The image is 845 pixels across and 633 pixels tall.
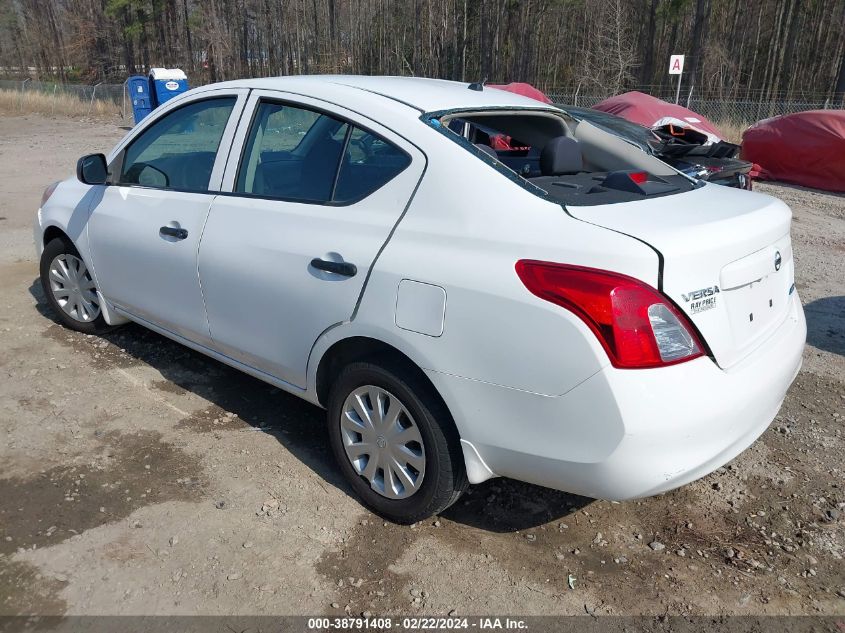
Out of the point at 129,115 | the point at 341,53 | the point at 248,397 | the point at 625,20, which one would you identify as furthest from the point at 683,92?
the point at 248,397

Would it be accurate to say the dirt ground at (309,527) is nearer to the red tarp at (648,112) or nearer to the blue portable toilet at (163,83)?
the red tarp at (648,112)

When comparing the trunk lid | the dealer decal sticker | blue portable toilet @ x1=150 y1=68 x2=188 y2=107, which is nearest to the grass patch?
blue portable toilet @ x1=150 y1=68 x2=188 y2=107

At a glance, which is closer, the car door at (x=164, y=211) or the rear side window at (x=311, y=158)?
the rear side window at (x=311, y=158)

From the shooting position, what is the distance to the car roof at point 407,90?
3014 millimetres

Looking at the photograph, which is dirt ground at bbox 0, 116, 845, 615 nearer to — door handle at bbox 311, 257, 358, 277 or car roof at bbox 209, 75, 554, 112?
door handle at bbox 311, 257, 358, 277

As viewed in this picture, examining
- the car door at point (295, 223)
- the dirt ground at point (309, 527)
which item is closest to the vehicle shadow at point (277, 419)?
the dirt ground at point (309, 527)

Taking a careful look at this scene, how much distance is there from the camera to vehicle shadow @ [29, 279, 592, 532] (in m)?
3.07

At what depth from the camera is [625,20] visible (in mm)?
31828

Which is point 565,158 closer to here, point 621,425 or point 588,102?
point 621,425

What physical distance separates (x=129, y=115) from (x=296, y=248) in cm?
2573

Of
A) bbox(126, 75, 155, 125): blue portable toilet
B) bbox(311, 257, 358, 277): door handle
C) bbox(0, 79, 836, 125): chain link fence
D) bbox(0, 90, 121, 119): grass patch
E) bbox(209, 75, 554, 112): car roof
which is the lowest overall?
bbox(0, 90, 121, 119): grass patch

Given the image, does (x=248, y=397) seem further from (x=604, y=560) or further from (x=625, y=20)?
(x=625, y=20)

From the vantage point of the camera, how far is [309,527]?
293 cm

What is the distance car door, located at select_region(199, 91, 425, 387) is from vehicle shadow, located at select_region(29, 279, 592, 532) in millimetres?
488
